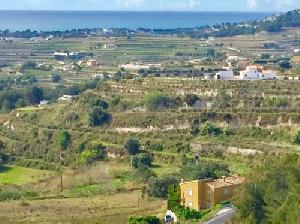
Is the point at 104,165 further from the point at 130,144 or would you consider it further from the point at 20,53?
the point at 20,53

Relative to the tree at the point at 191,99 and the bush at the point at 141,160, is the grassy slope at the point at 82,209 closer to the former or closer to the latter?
the bush at the point at 141,160

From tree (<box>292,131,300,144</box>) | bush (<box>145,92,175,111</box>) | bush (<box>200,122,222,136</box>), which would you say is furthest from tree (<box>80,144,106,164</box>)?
tree (<box>292,131,300,144</box>)

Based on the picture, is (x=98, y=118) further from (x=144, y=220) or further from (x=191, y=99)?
(x=144, y=220)

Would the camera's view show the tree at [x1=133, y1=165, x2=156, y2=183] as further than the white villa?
No

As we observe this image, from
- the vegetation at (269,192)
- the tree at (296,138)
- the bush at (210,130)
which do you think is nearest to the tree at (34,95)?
the bush at (210,130)

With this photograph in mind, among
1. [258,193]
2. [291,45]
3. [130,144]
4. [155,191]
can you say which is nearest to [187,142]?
[130,144]

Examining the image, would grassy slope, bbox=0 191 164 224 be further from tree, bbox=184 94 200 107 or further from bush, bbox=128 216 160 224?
tree, bbox=184 94 200 107
